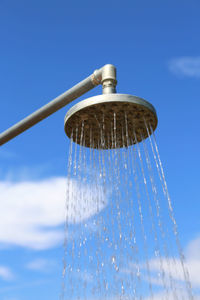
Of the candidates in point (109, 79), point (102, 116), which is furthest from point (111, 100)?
point (102, 116)

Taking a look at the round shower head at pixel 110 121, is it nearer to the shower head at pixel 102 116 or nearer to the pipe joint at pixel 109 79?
the shower head at pixel 102 116

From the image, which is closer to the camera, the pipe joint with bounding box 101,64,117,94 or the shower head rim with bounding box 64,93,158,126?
the shower head rim with bounding box 64,93,158,126

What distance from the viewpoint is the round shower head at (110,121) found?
5.24 metres

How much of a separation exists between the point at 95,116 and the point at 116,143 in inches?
38.6

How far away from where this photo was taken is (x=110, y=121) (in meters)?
5.75

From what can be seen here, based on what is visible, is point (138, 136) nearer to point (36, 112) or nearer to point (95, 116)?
point (95, 116)

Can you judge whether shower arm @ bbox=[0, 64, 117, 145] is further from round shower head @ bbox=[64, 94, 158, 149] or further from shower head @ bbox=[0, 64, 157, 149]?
round shower head @ bbox=[64, 94, 158, 149]

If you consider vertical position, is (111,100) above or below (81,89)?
below

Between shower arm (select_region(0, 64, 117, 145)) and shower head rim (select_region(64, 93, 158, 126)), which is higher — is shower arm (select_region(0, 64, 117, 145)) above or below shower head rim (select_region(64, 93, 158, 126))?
above

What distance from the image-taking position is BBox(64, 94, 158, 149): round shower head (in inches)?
206

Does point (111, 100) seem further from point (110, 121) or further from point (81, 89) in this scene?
point (110, 121)

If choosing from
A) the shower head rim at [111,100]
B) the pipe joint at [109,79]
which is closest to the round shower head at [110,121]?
the shower head rim at [111,100]

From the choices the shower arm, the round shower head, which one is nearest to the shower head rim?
the round shower head

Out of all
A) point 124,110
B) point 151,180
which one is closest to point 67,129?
point 124,110
